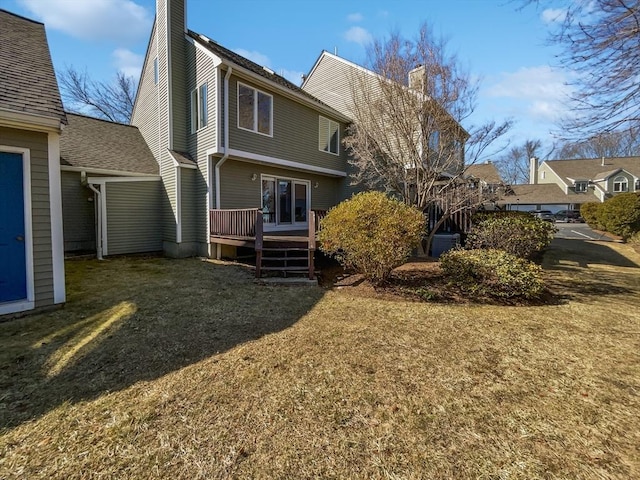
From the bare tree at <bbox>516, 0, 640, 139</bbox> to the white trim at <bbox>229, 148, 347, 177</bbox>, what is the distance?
25.0ft

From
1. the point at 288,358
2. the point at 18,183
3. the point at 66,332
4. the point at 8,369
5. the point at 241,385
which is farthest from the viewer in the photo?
the point at 18,183

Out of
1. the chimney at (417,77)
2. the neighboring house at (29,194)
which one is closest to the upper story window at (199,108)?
the neighboring house at (29,194)

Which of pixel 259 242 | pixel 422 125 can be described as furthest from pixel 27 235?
pixel 422 125

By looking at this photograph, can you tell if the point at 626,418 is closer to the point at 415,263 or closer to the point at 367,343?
Answer: the point at 367,343

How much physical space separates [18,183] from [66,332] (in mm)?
2400

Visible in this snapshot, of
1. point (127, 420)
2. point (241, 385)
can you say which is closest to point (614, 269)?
point (241, 385)

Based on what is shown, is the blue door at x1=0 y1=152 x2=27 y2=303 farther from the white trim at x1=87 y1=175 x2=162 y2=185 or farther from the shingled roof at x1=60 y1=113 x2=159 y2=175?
the shingled roof at x1=60 y1=113 x2=159 y2=175

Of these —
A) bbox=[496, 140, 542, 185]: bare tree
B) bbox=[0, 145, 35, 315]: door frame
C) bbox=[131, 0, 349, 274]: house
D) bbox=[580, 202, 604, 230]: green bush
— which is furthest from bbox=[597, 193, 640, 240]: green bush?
bbox=[496, 140, 542, 185]: bare tree

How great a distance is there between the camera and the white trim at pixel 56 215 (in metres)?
4.96

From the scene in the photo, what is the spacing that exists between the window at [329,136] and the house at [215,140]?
2.40 ft

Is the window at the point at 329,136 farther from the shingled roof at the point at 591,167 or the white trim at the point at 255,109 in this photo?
the shingled roof at the point at 591,167

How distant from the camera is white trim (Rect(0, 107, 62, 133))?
4398 millimetres

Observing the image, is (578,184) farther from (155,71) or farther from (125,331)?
(125,331)

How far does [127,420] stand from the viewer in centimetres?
252
